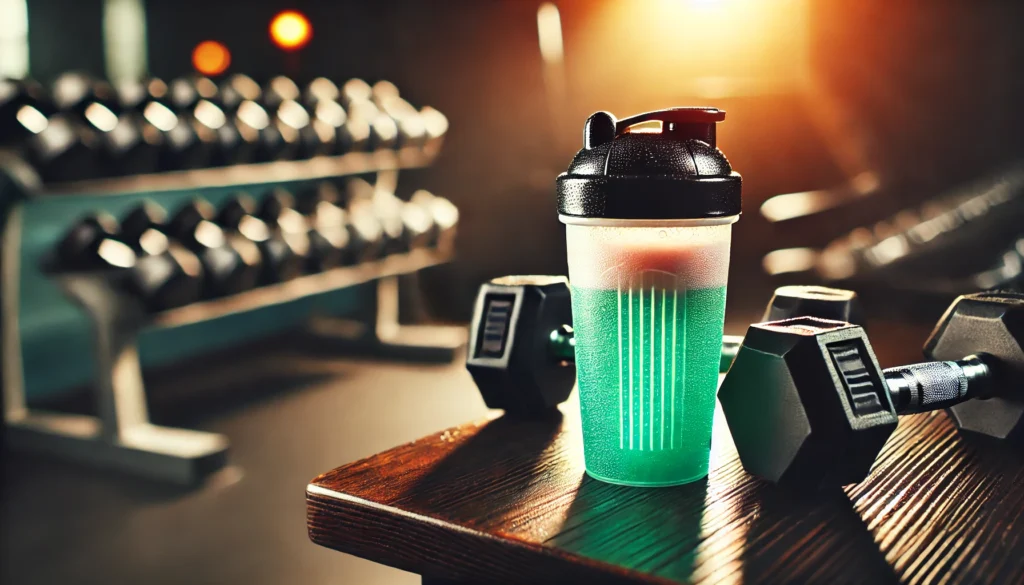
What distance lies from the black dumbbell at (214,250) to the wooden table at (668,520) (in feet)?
7.16

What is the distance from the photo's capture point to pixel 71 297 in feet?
8.37

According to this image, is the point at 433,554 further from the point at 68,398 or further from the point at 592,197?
the point at 68,398

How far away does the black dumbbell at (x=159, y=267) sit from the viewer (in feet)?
8.14

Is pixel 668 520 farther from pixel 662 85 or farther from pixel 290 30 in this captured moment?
pixel 290 30

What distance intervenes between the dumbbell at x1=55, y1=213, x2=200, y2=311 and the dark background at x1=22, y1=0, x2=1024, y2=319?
164 centimetres

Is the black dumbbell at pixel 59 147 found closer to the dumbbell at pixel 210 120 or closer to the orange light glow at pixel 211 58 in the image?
the dumbbell at pixel 210 120

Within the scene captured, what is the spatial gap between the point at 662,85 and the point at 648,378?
Answer: 3.77 m

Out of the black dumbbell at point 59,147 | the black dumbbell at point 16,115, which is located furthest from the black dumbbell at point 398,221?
the black dumbbell at point 16,115

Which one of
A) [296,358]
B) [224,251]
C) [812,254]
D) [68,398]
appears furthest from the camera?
[812,254]

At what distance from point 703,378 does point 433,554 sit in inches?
8.1

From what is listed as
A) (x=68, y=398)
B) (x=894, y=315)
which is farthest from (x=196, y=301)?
(x=894, y=315)

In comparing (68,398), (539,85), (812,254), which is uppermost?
(539,85)

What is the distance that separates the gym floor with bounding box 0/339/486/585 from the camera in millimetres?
1876

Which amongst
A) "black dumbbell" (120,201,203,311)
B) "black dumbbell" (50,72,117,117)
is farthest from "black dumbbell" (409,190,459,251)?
"black dumbbell" (50,72,117,117)
